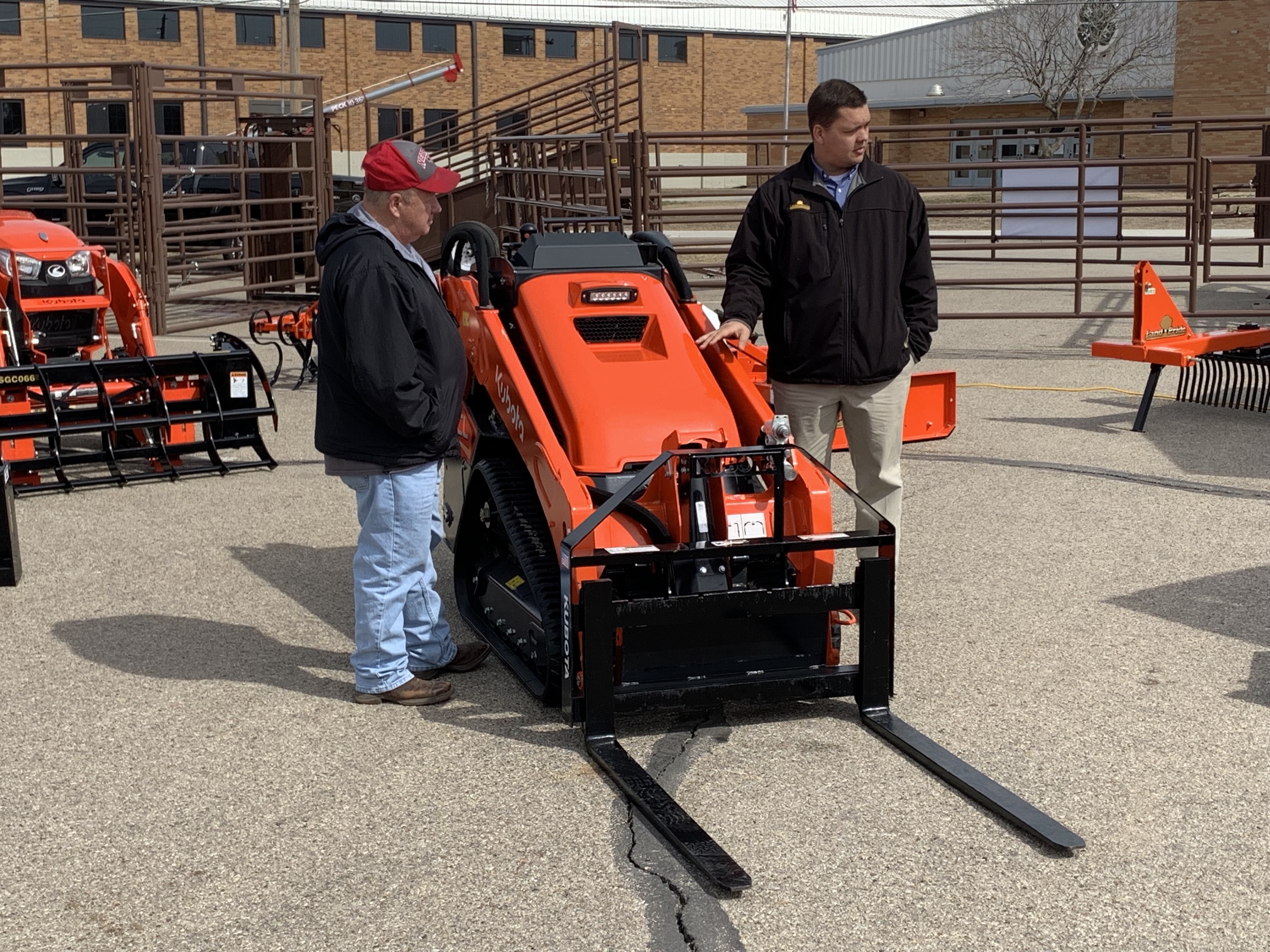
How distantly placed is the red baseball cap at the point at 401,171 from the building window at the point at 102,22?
4687 cm

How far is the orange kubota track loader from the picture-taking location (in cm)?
440

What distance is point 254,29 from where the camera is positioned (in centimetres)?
4941

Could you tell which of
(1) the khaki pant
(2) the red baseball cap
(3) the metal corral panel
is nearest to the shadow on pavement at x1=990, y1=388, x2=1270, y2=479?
(1) the khaki pant

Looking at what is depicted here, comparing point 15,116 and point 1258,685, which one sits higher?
point 15,116

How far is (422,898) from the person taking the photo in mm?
3547

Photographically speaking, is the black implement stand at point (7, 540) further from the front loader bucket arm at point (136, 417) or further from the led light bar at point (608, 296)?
the led light bar at point (608, 296)

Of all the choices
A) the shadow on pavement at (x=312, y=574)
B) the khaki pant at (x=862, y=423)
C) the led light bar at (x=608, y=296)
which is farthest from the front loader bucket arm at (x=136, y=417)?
the khaki pant at (x=862, y=423)

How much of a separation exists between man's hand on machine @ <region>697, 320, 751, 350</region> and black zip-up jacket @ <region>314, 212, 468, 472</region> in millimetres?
909

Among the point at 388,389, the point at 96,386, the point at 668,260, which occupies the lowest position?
the point at 96,386

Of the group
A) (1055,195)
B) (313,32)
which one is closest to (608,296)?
(1055,195)

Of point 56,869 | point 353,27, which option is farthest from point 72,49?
point 56,869

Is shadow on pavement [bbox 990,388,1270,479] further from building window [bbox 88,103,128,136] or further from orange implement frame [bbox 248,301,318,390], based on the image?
building window [bbox 88,103,128,136]

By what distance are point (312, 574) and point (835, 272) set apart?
8.85 ft

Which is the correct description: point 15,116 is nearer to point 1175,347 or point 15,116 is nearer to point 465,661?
point 1175,347
